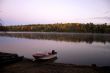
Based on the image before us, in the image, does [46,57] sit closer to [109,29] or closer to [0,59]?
[0,59]

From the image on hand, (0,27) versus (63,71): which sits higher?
(0,27)

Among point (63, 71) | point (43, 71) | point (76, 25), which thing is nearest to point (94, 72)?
point (63, 71)

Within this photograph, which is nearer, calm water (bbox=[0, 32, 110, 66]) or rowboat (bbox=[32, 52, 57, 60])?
rowboat (bbox=[32, 52, 57, 60])

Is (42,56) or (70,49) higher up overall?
(42,56)

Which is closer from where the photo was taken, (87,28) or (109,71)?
(109,71)

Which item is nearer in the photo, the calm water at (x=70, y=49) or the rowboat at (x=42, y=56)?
the rowboat at (x=42, y=56)

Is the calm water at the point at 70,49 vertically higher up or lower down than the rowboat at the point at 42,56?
lower down

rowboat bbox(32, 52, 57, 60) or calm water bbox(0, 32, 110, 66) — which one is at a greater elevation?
rowboat bbox(32, 52, 57, 60)

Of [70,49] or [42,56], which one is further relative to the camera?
[70,49]

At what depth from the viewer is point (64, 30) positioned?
198750 millimetres

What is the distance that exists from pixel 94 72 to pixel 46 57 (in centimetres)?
784

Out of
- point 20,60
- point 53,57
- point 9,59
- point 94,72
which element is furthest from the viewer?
point 53,57

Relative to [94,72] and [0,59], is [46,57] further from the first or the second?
[94,72]

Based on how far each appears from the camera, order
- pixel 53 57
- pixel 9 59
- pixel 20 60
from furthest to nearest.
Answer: pixel 53 57 → pixel 20 60 → pixel 9 59
